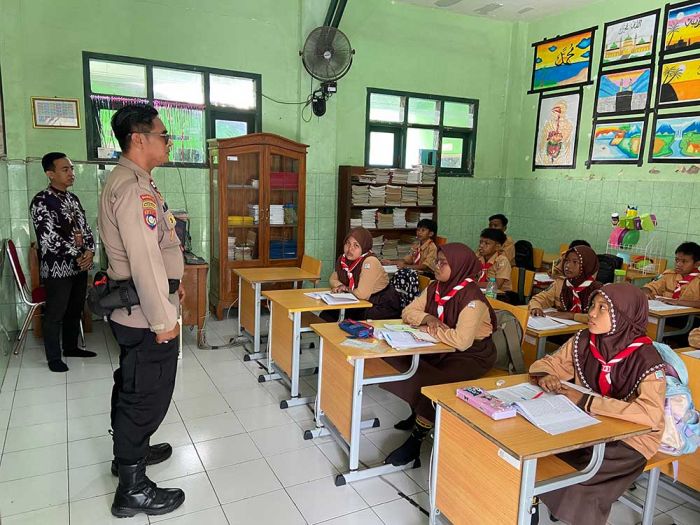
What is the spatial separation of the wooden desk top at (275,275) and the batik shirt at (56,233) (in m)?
1.32

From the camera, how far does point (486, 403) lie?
191 cm

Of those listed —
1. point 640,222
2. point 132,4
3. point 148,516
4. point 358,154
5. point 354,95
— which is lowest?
point 148,516

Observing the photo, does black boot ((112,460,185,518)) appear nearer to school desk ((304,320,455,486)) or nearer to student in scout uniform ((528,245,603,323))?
school desk ((304,320,455,486))

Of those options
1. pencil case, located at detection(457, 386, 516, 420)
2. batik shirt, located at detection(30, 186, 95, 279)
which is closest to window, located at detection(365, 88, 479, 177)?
batik shirt, located at detection(30, 186, 95, 279)

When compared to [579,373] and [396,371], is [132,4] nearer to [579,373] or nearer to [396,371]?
[396,371]

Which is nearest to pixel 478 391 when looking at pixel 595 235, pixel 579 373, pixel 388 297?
pixel 579 373

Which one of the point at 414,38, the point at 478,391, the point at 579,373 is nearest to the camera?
the point at 478,391

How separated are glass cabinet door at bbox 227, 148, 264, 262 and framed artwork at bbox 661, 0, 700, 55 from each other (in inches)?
172

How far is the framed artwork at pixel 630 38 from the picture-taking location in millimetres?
5402

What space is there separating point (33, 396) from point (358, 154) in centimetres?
438

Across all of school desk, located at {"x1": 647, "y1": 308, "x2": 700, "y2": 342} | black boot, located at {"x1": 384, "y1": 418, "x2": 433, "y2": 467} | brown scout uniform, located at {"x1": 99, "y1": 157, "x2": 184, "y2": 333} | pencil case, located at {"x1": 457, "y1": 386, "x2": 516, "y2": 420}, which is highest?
brown scout uniform, located at {"x1": 99, "y1": 157, "x2": 184, "y2": 333}

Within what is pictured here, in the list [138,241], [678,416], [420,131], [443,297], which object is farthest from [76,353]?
[420,131]

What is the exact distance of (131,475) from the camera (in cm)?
232

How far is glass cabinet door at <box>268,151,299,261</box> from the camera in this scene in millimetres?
5766
